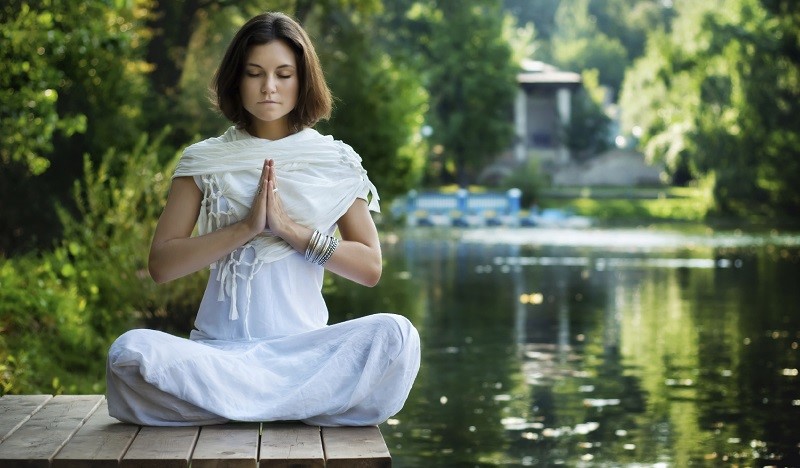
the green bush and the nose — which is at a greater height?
the nose

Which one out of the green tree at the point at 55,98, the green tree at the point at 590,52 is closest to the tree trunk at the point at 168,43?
the green tree at the point at 55,98

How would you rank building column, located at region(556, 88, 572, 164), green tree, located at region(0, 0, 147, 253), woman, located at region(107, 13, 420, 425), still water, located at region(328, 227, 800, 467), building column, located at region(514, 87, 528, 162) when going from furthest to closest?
1. building column, located at region(556, 88, 572, 164)
2. building column, located at region(514, 87, 528, 162)
3. green tree, located at region(0, 0, 147, 253)
4. still water, located at region(328, 227, 800, 467)
5. woman, located at region(107, 13, 420, 425)

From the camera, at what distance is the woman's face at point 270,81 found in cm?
451

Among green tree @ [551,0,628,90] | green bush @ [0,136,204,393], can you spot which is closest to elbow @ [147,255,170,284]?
green bush @ [0,136,204,393]

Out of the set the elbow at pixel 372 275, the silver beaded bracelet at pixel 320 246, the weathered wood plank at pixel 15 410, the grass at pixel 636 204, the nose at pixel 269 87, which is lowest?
the grass at pixel 636 204

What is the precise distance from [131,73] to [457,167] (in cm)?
5270

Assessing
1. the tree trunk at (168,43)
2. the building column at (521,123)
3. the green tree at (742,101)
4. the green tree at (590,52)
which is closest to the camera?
the tree trunk at (168,43)

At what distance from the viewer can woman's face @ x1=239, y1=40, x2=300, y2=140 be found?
4.51 meters

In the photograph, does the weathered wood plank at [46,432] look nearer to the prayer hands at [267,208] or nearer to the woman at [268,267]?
the woman at [268,267]

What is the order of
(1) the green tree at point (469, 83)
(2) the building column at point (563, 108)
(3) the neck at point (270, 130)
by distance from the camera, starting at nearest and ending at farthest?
1. (3) the neck at point (270, 130)
2. (1) the green tree at point (469, 83)
3. (2) the building column at point (563, 108)

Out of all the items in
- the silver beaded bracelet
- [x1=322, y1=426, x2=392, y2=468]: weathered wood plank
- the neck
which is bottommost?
[x1=322, y1=426, x2=392, y2=468]: weathered wood plank

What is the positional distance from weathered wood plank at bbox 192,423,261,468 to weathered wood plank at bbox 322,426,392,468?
188mm

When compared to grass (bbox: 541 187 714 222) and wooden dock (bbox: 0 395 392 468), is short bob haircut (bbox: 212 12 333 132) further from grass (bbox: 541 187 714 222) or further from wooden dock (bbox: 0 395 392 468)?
grass (bbox: 541 187 714 222)

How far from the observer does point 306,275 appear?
4.57 m
